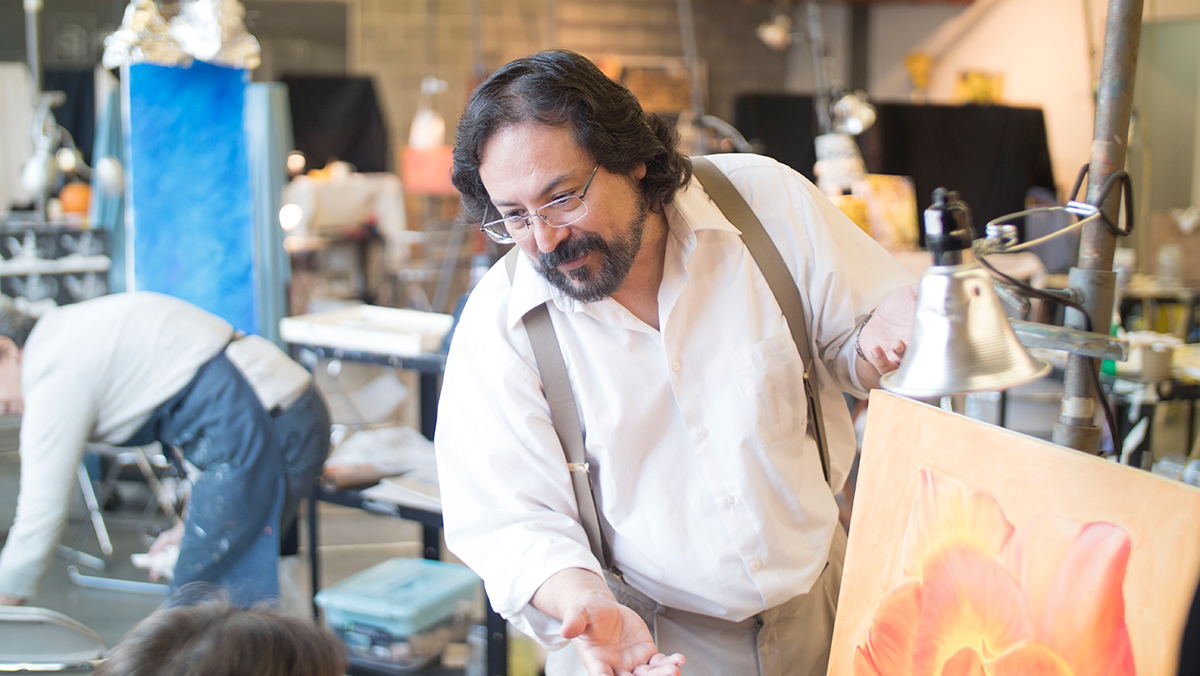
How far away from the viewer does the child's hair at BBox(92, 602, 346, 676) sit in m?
0.99

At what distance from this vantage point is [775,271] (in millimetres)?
1326

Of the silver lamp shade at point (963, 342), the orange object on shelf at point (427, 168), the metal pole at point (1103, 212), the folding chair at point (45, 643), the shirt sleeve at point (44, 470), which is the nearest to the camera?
the silver lamp shade at point (963, 342)

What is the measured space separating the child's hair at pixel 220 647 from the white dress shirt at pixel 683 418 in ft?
0.83

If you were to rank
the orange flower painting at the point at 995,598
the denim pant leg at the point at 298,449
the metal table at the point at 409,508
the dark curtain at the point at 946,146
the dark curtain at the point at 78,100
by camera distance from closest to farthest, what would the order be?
1. the orange flower painting at the point at 995,598
2. the metal table at the point at 409,508
3. the denim pant leg at the point at 298,449
4. the dark curtain at the point at 946,146
5. the dark curtain at the point at 78,100

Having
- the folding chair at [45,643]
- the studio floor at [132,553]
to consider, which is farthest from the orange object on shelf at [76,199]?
the folding chair at [45,643]

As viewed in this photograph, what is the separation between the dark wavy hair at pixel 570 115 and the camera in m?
1.19

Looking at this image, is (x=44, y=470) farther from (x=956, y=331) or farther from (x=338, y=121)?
(x=338, y=121)

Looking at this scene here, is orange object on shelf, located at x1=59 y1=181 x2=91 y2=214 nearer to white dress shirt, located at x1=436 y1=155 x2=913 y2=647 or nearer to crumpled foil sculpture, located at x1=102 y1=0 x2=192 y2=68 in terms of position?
crumpled foil sculpture, located at x1=102 y1=0 x2=192 y2=68

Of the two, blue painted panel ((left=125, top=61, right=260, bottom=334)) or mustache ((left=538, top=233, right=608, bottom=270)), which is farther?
blue painted panel ((left=125, top=61, right=260, bottom=334))

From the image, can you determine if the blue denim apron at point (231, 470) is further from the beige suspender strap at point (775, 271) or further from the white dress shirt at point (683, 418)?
the beige suspender strap at point (775, 271)

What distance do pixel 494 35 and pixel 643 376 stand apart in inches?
307

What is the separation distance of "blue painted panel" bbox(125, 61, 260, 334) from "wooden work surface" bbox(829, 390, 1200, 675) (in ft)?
9.08

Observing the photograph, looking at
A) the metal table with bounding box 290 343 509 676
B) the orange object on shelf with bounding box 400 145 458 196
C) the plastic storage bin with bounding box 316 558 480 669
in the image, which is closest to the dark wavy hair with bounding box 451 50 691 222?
the metal table with bounding box 290 343 509 676

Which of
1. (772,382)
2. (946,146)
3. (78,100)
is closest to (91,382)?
(772,382)
